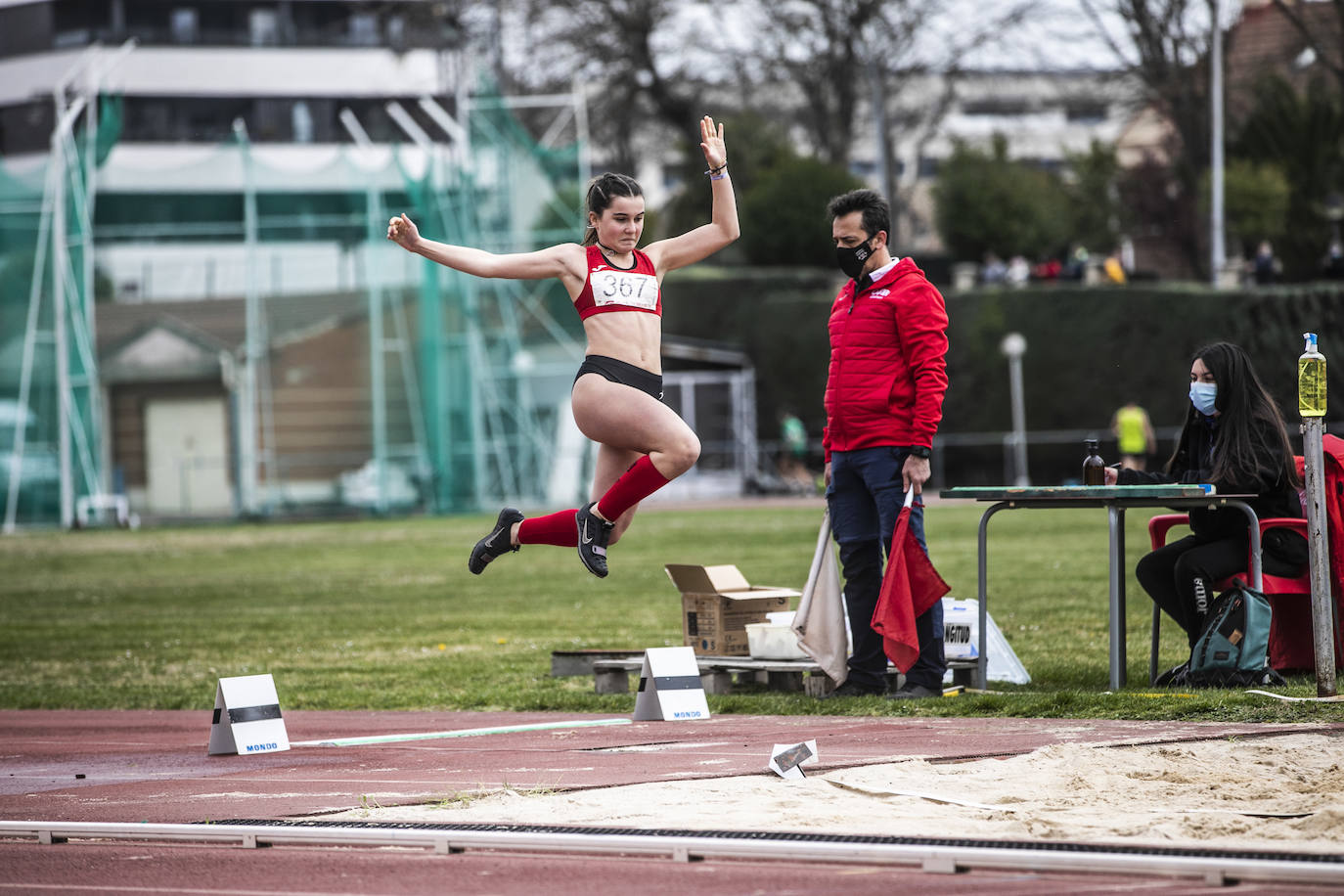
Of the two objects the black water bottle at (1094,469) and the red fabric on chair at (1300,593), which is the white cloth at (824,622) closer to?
the black water bottle at (1094,469)

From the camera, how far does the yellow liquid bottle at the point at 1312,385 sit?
23.8ft

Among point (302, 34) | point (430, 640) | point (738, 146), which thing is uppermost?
point (302, 34)

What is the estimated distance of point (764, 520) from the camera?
1104 inches

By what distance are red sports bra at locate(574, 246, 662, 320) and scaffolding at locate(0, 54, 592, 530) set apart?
26.4 m

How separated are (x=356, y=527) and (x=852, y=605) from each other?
23.6 meters

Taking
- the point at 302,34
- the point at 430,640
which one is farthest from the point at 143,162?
the point at 430,640

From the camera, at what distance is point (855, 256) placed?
8625 mm

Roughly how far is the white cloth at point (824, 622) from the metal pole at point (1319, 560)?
229 centimetres

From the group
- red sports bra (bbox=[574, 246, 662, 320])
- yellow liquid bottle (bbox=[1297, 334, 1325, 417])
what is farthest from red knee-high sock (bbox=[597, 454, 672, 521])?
yellow liquid bottle (bbox=[1297, 334, 1325, 417])

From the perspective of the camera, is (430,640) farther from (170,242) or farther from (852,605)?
(170,242)

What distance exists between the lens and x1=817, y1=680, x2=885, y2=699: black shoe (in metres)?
8.58

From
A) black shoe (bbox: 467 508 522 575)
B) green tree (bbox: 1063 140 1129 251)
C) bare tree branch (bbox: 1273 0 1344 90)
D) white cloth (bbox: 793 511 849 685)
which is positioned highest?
bare tree branch (bbox: 1273 0 1344 90)

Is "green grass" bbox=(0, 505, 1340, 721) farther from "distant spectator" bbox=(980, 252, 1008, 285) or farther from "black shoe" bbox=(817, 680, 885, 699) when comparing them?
"distant spectator" bbox=(980, 252, 1008, 285)

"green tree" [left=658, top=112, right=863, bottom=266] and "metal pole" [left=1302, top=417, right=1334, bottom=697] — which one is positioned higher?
"green tree" [left=658, top=112, right=863, bottom=266]
